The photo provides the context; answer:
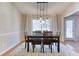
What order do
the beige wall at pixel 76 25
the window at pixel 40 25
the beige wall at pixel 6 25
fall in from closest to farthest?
the beige wall at pixel 6 25
the window at pixel 40 25
the beige wall at pixel 76 25

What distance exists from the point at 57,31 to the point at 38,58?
5737mm

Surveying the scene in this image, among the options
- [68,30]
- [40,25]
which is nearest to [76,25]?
[68,30]

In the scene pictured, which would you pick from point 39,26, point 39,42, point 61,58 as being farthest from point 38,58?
point 39,26

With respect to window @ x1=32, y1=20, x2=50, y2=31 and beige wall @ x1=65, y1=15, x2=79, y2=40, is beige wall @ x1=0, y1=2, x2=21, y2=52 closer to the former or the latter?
window @ x1=32, y1=20, x2=50, y2=31

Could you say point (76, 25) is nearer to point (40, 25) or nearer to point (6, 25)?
point (40, 25)

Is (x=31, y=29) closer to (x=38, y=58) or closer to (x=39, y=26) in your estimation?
(x=39, y=26)

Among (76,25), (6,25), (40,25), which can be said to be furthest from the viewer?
(76,25)

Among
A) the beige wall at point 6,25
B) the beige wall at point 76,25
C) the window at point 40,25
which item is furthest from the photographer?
the beige wall at point 76,25

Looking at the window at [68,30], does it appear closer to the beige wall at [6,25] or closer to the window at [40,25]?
the window at [40,25]

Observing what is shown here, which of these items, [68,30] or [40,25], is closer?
[40,25]

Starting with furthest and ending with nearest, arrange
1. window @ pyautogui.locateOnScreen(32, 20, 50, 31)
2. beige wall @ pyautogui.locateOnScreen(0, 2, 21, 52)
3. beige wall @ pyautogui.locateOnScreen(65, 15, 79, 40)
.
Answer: beige wall @ pyautogui.locateOnScreen(65, 15, 79, 40) < window @ pyautogui.locateOnScreen(32, 20, 50, 31) < beige wall @ pyautogui.locateOnScreen(0, 2, 21, 52)

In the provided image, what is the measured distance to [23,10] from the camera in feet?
25.2

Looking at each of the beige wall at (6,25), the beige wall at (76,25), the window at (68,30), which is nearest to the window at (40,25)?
the beige wall at (6,25)

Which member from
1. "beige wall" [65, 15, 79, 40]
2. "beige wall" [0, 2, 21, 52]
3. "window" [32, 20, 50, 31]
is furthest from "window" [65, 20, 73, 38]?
"beige wall" [0, 2, 21, 52]
